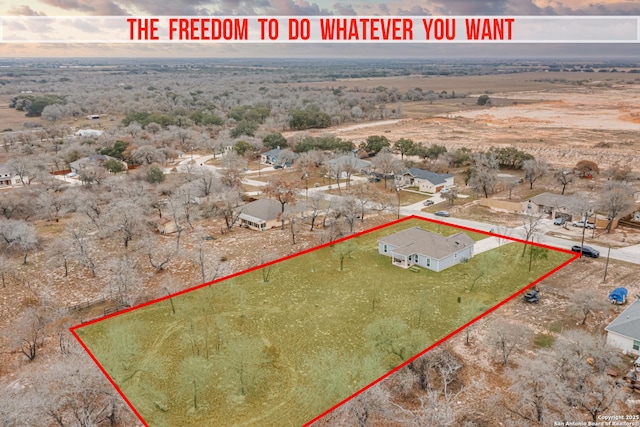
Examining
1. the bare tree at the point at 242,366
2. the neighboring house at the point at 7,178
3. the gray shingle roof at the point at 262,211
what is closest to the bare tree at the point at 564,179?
the gray shingle roof at the point at 262,211

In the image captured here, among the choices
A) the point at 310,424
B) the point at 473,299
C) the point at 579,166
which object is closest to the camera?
the point at 310,424

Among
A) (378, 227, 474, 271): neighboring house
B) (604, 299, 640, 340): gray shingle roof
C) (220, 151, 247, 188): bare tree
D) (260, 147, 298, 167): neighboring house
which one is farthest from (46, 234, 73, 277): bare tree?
(260, 147, 298, 167): neighboring house

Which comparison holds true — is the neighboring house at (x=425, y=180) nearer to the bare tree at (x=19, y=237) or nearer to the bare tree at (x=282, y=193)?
the bare tree at (x=282, y=193)

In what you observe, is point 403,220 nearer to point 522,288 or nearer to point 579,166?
point 522,288

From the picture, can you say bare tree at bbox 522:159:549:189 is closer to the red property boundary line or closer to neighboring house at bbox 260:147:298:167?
the red property boundary line

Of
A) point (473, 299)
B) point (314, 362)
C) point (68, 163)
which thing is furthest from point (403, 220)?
point (68, 163)

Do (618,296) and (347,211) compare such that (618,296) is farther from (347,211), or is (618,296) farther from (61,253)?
(61,253)
